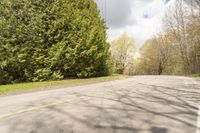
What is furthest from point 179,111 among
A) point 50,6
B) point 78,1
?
point 78,1

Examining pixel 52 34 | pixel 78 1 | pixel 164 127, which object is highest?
pixel 78 1

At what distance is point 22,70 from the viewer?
2591cm

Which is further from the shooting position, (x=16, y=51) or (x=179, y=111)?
(x=16, y=51)

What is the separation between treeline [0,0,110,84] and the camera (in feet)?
82.5

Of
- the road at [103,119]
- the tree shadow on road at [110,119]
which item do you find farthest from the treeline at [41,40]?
the tree shadow on road at [110,119]

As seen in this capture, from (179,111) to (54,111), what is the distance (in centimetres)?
353

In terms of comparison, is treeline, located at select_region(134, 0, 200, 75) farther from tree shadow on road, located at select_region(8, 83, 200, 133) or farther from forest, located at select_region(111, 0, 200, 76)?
tree shadow on road, located at select_region(8, 83, 200, 133)

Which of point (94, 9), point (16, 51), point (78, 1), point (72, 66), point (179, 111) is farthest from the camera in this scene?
point (94, 9)

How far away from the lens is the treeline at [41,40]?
25.1 meters

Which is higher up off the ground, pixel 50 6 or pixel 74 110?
pixel 50 6

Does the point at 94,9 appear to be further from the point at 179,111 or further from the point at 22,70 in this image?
the point at 179,111

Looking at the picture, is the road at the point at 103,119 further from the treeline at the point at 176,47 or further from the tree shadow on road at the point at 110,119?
the treeline at the point at 176,47

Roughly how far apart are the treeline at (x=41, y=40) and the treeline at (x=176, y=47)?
65.9 ft

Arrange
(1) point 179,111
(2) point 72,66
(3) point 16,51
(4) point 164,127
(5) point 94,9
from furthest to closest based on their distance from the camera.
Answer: (5) point 94,9 < (2) point 72,66 < (3) point 16,51 < (1) point 179,111 < (4) point 164,127
